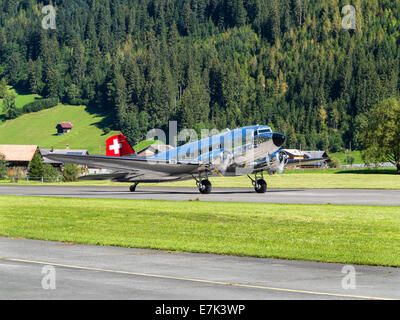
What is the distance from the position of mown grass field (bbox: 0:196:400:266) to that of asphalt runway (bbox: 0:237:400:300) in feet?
5.62

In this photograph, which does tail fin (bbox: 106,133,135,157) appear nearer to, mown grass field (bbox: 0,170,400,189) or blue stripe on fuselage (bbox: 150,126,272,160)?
blue stripe on fuselage (bbox: 150,126,272,160)

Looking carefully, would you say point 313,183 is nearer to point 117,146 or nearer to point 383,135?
point 117,146

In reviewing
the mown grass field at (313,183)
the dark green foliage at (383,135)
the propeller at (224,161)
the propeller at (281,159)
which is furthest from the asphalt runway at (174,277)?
the dark green foliage at (383,135)

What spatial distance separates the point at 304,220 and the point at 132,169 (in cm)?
2613

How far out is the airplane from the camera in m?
46.6

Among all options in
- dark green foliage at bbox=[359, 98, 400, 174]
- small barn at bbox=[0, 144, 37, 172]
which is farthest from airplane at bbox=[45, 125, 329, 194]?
small barn at bbox=[0, 144, 37, 172]

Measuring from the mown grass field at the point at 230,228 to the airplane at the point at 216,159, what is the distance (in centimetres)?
1121

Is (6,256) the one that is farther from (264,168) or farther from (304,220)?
(264,168)

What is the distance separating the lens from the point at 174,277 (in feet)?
46.5

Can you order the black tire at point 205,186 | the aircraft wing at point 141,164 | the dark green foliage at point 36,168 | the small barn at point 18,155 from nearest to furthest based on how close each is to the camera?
the aircraft wing at point 141,164
the black tire at point 205,186
the dark green foliage at point 36,168
the small barn at point 18,155

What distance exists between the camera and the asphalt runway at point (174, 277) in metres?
12.1

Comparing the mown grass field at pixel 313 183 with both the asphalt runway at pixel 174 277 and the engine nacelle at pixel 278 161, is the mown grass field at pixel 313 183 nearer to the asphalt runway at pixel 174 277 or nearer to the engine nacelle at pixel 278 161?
the engine nacelle at pixel 278 161

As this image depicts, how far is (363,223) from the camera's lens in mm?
25641
